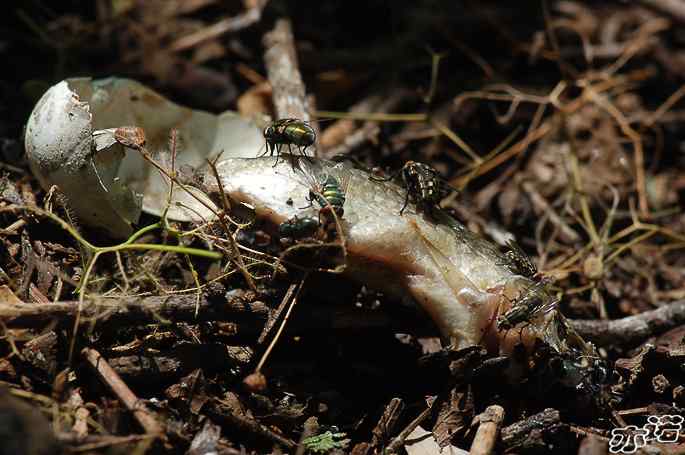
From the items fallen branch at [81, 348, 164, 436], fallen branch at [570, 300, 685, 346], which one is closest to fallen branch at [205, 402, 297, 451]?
fallen branch at [81, 348, 164, 436]

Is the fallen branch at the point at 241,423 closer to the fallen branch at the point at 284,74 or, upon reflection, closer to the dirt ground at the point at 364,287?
the dirt ground at the point at 364,287

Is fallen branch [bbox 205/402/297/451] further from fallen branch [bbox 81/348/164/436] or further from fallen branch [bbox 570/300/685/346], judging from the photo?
fallen branch [bbox 570/300/685/346]

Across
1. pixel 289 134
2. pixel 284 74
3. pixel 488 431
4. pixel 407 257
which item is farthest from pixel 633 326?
pixel 284 74

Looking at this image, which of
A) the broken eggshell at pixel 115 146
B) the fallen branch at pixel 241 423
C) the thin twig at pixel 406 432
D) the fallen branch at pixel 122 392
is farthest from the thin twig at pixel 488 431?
the broken eggshell at pixel 115 146

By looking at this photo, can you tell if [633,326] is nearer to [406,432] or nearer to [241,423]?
[406,432]

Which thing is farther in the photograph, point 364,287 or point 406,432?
point 364,287
